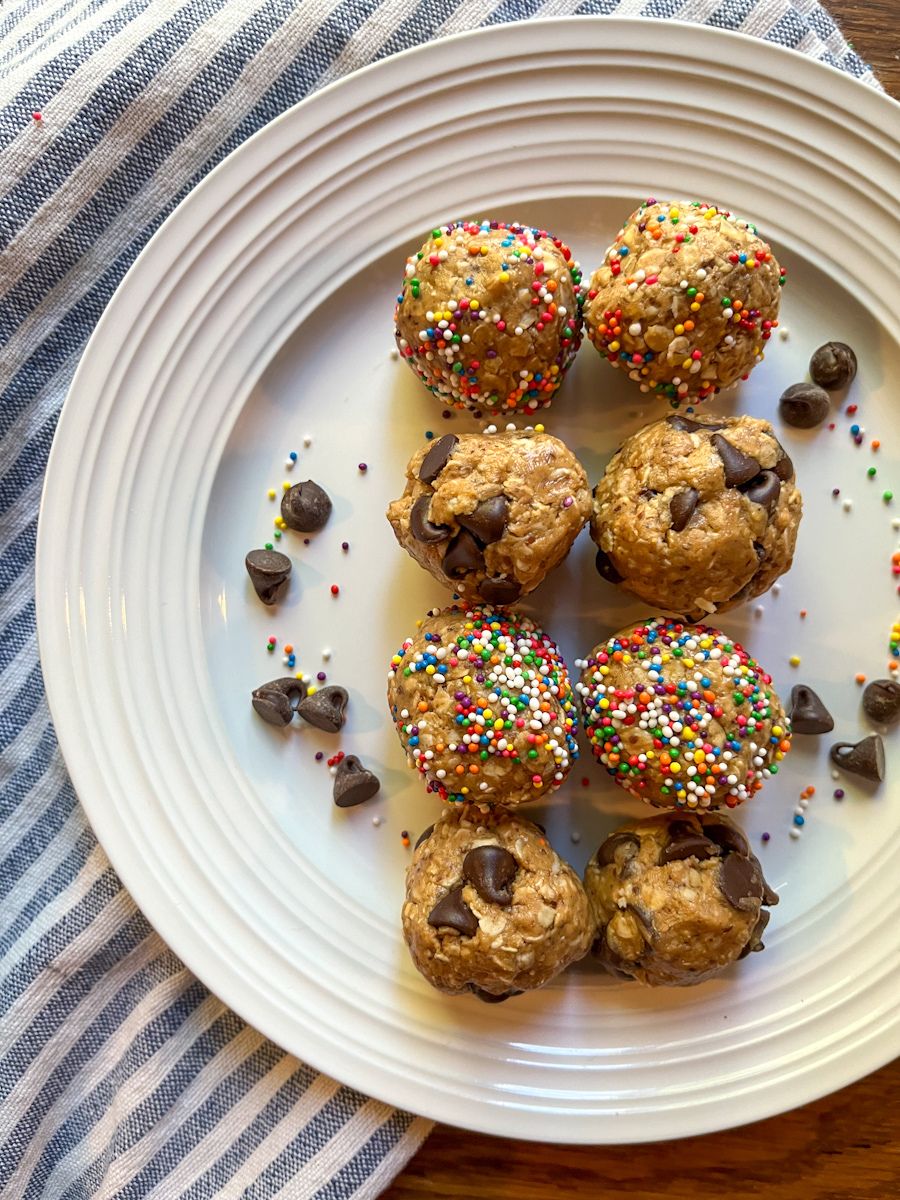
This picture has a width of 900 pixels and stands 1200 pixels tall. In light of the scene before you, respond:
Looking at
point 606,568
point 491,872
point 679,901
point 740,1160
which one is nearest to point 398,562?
point 606,568

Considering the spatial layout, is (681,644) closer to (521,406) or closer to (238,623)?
(521,406)

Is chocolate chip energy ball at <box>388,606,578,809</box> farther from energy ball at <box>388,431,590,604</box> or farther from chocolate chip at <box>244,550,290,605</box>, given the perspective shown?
chocolate chip at <box>244,550,290,605</box>

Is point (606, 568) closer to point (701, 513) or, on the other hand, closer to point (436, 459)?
point (701, 513)

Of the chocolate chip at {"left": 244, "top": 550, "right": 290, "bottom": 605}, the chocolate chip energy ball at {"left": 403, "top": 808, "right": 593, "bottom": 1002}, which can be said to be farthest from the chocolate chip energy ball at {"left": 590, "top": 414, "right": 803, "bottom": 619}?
the chocolate chip at {"left": 244, "top": 550, "right": 290, "bottom": 605}

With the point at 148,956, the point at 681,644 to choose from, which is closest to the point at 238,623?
the point at 148,956

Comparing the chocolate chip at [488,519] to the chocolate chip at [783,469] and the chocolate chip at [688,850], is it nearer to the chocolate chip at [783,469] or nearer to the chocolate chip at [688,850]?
the chocolate chip at [783,469]

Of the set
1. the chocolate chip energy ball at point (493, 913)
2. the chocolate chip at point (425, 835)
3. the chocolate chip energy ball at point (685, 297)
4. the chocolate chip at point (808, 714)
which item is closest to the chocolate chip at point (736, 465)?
the chocolate chip energy ball at point (685, 297)

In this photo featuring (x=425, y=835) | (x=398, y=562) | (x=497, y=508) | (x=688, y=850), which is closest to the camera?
(x=497, y=508)
